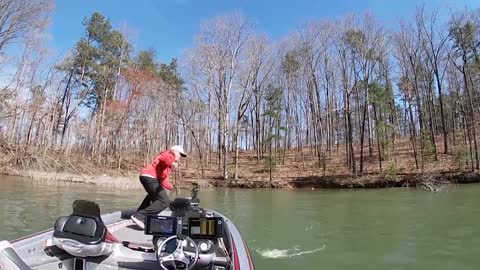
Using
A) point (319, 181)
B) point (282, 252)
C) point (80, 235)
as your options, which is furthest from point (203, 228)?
point (319, 181)

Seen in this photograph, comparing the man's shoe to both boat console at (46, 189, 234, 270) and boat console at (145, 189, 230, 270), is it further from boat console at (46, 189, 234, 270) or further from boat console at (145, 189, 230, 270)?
boat console at (145, 189, 230, 270)

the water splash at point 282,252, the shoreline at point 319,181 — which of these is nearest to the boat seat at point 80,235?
the water splash at point 282,252

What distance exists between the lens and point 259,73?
34.5 meters

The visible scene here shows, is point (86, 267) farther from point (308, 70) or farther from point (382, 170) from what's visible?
point (308, 70)

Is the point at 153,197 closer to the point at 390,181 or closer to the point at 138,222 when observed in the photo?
the point at 138,222

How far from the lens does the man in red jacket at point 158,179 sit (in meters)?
6.25

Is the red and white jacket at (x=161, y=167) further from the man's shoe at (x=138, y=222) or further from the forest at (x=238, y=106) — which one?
the forest at (x=238, y=106)

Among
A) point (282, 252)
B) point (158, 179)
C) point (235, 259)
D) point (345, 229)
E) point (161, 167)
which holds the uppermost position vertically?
point (161, 167)

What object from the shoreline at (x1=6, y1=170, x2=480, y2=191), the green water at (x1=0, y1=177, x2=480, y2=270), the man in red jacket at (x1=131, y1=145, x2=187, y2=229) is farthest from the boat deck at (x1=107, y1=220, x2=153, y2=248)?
the shoreline at (x1=6, y1=170, x2=480, y2=191)

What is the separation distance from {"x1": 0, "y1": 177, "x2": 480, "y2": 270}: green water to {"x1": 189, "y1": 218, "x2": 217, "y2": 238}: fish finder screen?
3.10 metres

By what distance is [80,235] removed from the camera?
3758 mm

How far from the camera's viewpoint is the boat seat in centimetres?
373

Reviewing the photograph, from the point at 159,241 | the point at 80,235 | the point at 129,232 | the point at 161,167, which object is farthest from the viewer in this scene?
the point at 161,167

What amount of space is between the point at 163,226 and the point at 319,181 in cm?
2468
